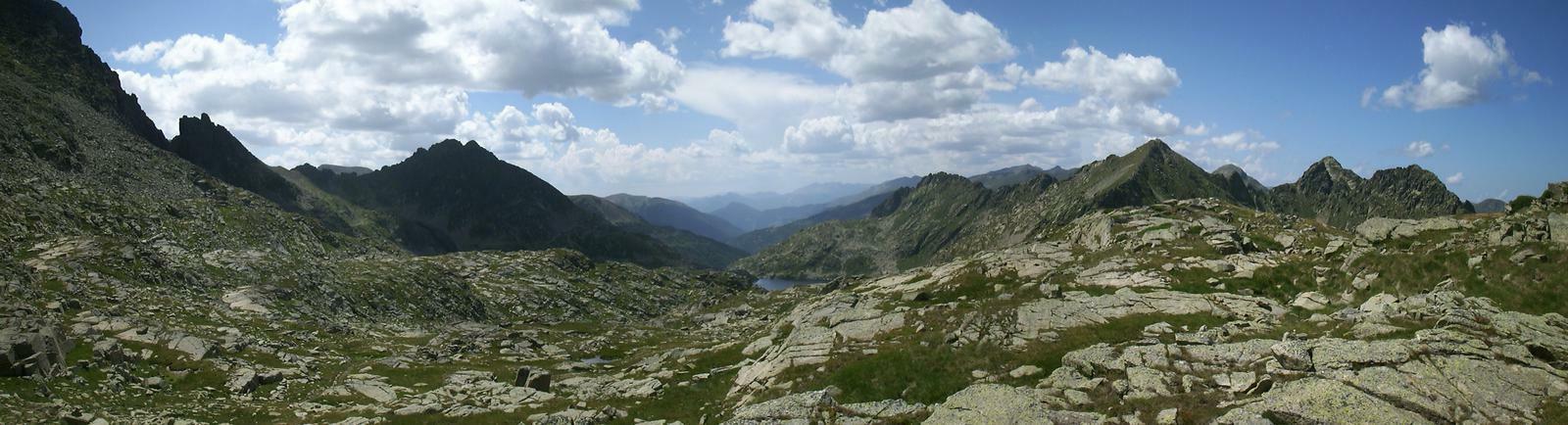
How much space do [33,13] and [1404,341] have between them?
256 m

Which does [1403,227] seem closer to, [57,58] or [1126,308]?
[1126,308]

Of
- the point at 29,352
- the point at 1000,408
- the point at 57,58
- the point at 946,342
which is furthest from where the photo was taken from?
the point at 57,58

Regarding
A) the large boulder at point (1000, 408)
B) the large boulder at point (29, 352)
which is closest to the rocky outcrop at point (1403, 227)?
the large boulder at point (1000, 408)

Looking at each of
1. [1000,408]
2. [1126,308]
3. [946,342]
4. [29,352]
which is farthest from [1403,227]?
[29,352]

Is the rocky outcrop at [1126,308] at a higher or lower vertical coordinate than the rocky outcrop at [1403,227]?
lower

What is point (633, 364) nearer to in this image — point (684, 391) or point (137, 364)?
point (684, 391)

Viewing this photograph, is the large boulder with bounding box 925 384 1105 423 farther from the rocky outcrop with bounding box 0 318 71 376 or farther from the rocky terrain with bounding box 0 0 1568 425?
the rocky outcrop with bounding box 0 318 71 376

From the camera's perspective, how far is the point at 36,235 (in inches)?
2756

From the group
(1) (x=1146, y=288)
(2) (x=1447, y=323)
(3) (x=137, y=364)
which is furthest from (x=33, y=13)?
(2) (x=1447, y=323)

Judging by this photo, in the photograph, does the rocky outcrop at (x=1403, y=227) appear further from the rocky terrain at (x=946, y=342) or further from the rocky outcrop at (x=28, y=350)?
the rocky outcrop at (x=28, y=350)

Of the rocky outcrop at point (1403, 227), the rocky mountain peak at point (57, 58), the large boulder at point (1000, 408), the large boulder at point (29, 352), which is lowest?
the large boulder at point (1000, 408)

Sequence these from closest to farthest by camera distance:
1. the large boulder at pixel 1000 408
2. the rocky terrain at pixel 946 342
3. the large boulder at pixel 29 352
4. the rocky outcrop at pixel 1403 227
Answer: the rocky terrain at pixel 946 342
the large boulder at pixel 1000 408
the large boulder at pixel 29 352
the rocky outcrop at pixel 1403 227

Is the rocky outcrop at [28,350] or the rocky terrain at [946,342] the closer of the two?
the rocky terrain at [946,342]

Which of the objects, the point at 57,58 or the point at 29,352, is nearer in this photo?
the point at 29,352
